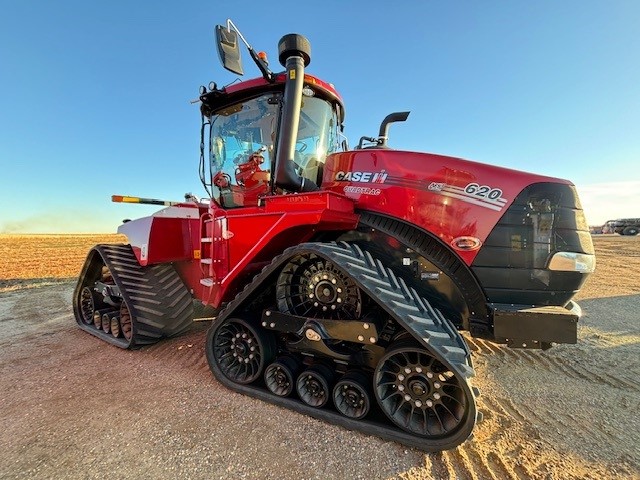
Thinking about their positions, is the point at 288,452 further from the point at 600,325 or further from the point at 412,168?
the point at 600,325

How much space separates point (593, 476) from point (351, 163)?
2947mm

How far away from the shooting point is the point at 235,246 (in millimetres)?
3721

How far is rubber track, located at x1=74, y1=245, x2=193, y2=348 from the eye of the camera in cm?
434

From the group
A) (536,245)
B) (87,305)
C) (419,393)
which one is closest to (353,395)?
(419,393)

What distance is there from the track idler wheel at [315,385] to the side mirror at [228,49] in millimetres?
2763

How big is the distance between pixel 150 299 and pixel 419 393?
3667 millimetres

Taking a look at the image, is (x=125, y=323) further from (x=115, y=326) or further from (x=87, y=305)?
(x=87, y=305)

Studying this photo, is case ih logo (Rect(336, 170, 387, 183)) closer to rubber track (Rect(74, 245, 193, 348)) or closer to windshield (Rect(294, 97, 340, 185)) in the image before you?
windshield (Rect(294, 97, 340, 185))

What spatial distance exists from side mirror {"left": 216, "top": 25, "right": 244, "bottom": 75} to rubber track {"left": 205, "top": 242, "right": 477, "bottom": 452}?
5.77 feet

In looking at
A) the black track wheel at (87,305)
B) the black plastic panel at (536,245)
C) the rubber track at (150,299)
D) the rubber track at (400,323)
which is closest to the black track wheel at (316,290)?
the rubber track at (400,323)

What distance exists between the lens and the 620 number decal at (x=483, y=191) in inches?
103

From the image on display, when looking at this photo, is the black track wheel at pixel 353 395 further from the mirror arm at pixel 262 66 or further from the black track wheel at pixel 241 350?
the mirror arm at pixel 262 66

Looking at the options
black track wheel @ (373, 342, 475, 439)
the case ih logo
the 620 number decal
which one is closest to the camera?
black track wheel @ (373, 342, 475, 439)

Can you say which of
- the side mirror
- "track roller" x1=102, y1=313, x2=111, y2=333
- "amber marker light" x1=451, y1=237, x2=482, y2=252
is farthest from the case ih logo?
"track roller" x1=102, y1=313, x2=111, y2=333
